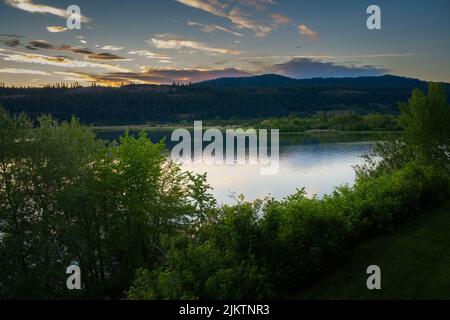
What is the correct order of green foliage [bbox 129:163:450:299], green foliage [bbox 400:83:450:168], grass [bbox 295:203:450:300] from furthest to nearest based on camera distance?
1. green foliage [bbox 400:83:450:168]
2. grass [bbox 295:203:450:300]
3. green foliage [bbox 129:163:450:299]

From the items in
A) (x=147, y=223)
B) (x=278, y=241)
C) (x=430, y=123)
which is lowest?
(x=147, y=223)

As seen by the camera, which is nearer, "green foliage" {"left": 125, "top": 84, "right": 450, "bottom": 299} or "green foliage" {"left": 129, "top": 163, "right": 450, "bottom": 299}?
"green foliage" {"left": 129, "top": 163, "right": 450, "bottom": 299}

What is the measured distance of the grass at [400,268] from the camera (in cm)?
1719

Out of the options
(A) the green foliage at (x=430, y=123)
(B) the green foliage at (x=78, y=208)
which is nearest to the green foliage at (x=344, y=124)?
(A) the green foliage at (x=430, y=123)

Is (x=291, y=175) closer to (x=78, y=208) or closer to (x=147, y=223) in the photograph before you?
(x=147, y=223)

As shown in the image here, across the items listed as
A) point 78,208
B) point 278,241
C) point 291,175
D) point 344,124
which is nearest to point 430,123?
point 291,175

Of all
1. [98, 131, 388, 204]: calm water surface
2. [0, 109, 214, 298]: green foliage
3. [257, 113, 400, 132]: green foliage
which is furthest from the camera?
[257, 113, 400, 132]: green foliage

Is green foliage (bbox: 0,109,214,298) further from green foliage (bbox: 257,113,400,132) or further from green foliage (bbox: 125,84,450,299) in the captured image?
green foliage (bbox: 257,113,400,132)

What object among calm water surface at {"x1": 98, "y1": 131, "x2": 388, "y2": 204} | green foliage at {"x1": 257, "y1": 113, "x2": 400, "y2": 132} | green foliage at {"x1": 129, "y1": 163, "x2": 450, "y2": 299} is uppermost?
green foliage at {"x1": 257, "y1": 113, "x2": 400, "y2": 132}

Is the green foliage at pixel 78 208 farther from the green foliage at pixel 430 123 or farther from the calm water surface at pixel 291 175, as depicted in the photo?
the green foliage at pixel 430 123

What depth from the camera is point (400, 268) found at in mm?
19594

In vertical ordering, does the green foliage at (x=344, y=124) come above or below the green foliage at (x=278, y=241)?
above

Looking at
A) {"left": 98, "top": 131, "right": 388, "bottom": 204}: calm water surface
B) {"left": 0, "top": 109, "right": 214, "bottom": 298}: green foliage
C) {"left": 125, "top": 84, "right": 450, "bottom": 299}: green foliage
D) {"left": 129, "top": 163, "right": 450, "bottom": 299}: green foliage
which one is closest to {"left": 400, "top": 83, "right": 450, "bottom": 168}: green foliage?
{"left": 98, "top": 131, "right": 388, "bottom": 204}: calm water surface

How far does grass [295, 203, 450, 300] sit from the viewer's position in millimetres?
17188
